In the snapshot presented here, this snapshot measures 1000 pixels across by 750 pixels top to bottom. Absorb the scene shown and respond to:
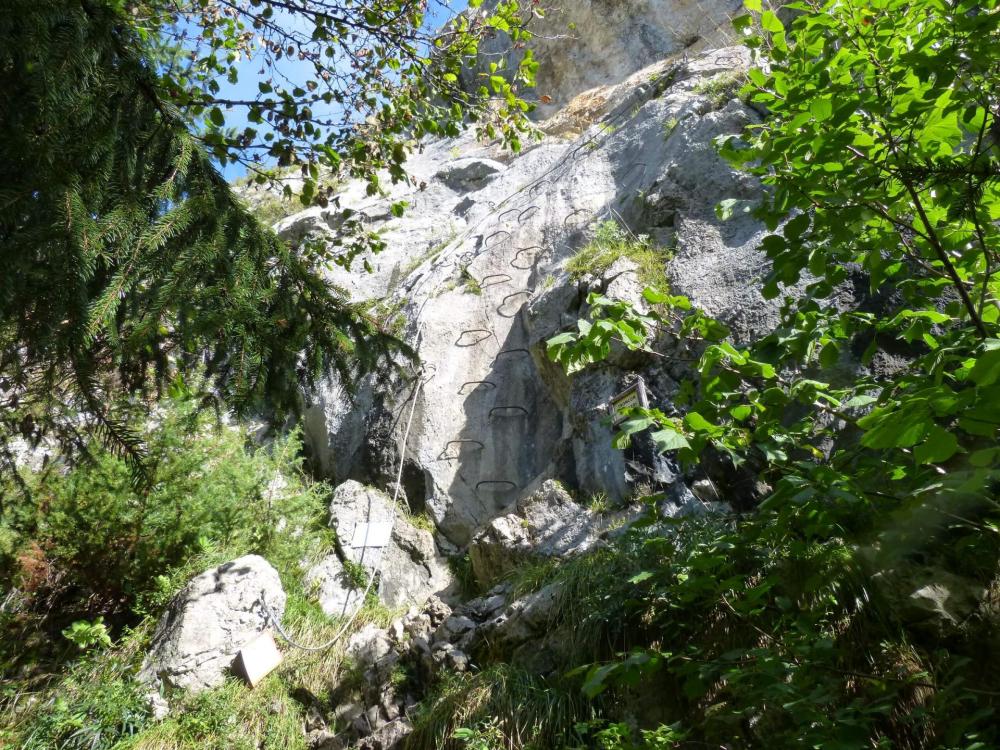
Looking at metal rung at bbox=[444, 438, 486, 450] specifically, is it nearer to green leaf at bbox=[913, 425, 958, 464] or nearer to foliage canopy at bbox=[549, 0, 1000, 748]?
foliage canopy at bbox=[549, 0, 1000, 748]

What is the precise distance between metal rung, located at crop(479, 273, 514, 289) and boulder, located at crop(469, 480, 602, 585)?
401cm

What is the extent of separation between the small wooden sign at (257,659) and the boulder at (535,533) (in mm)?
1643

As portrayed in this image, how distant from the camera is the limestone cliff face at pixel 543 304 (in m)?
5.87

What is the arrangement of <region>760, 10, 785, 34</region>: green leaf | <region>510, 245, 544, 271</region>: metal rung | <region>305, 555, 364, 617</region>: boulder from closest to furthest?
1. <region>760, 10, 785, 34</region>: green leaf
2. <region>305, 555, 364, 617</region>: boulder
3. <region>510, 245, 544, 271</region>: metal rung

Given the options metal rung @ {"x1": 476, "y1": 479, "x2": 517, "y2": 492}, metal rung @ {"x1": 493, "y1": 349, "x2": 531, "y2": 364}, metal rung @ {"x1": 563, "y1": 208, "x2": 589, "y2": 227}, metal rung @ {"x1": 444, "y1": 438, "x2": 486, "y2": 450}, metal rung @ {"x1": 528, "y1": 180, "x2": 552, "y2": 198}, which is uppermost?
metal rung @ {"x1": 528, "y1": 180, "x2": 552, "y2": 198}

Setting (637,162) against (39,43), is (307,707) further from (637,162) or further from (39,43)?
(637,162)

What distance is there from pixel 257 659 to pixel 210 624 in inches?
21.4

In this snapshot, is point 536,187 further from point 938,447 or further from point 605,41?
point 938,447

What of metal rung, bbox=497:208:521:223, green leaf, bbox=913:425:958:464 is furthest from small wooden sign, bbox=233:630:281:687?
metal rung, bbox=497:208:521:223

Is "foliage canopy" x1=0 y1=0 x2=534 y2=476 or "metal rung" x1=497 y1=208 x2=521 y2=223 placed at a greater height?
"metal rung" x1=497 y1=208 x2=521 y2=223

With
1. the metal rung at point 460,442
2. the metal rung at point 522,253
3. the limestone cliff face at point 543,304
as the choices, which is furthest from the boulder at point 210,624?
the metal rung at point 522,253

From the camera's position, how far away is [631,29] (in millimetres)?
14555

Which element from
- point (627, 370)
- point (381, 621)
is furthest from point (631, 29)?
point (381, 621)

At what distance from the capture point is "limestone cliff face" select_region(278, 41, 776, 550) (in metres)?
5.87
